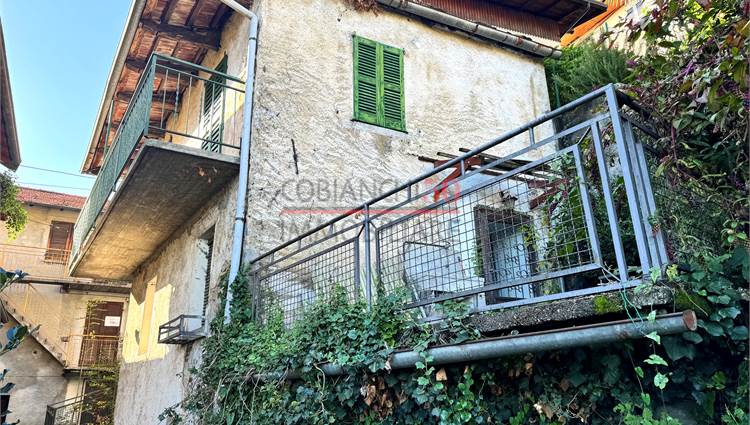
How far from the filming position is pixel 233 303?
6652 millimetres

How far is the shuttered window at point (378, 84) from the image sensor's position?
27.9 feet

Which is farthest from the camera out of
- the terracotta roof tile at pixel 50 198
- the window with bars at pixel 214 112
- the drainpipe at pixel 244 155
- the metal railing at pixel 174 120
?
the terracotta roof tile at pixel 50 198

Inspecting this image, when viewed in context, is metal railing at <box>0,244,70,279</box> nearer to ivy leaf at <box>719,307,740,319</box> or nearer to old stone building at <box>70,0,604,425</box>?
old stone building at <box>70,0,604,425</box>

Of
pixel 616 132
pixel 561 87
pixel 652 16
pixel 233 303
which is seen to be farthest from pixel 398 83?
pixel 616 132

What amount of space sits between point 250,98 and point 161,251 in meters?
4.53

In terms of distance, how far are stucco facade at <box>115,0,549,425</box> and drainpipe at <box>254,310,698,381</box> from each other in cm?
361

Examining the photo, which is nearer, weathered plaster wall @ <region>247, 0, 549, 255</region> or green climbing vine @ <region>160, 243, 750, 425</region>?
green climbing vine @ <region>160, 243, 750, 425</region>

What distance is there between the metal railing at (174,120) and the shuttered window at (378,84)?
5.71 ft

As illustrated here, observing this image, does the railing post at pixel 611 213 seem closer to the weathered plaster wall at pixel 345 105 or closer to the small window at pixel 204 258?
the weathered plaster wall at pixel 345 105

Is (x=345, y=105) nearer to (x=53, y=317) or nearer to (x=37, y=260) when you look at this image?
(x=53, y=317)

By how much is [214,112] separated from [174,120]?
3491mm

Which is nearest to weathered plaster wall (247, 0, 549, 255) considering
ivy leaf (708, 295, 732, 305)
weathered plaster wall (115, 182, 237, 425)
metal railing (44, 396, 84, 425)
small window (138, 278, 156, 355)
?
weathered plaster wall (115, 182, 237, 425)

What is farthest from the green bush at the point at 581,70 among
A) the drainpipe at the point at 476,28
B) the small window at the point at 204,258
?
the small window at the point at 204,258

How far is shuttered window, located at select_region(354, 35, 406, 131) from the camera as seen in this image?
8508 millimetres
